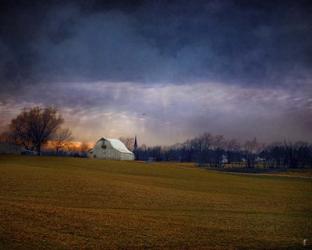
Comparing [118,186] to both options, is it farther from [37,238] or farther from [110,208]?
[37,238]

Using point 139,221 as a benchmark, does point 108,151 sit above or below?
above

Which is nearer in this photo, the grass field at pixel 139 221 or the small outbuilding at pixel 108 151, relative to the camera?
the grass field at pixel 139 221

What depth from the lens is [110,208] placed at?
23.1 metres

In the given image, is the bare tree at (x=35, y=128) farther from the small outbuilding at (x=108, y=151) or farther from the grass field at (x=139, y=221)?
the grass field at (x=139, y=221)

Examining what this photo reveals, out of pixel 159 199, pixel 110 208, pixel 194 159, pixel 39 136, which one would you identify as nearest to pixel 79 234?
pixel 110 208

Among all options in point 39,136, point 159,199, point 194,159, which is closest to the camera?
point 159,199

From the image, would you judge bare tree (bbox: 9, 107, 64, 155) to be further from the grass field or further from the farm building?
the grass field

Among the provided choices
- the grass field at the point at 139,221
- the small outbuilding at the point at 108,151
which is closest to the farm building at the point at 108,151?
the small outbuilding at the point at 108,151

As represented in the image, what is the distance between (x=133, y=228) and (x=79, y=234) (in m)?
3.04

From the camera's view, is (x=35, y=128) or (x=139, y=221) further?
(x=35, y=128)

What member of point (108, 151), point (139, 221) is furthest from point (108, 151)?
point (139, 221)

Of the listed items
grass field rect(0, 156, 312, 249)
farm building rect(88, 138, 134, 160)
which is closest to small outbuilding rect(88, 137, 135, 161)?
farm building rect(88, 138, 134, 160)

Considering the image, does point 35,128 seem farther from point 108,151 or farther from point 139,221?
point 139,221

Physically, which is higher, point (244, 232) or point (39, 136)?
point (39, 136)
